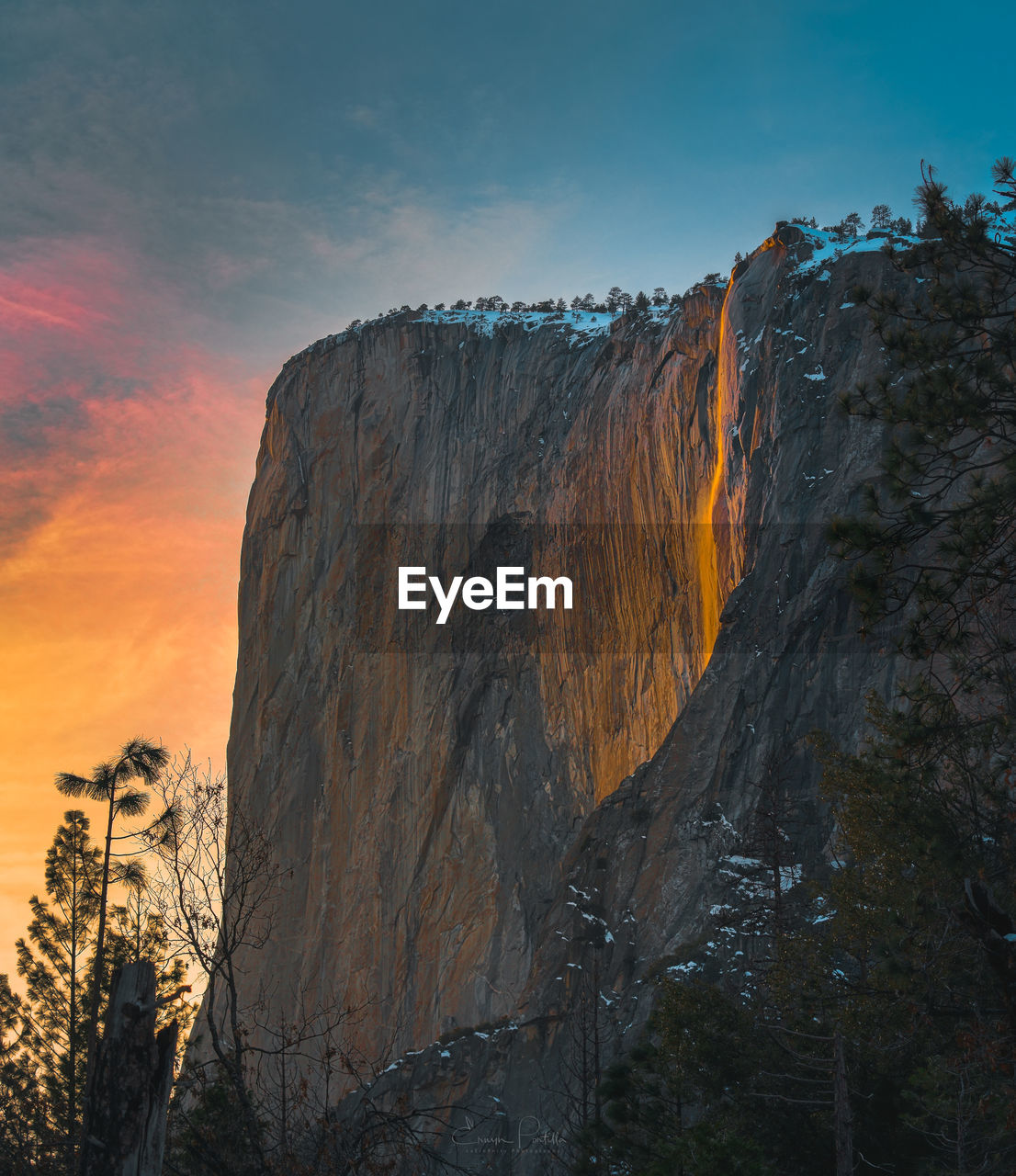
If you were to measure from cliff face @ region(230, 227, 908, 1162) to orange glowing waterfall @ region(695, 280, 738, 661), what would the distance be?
8.5 inches

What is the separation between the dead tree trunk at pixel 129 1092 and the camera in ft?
20.7

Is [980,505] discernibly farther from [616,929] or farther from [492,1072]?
[492,1072]

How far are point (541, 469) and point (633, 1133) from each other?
39799 mm

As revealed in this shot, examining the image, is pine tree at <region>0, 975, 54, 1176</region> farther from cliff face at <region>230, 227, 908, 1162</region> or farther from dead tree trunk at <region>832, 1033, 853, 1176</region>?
cliff face at <region>230, 227, 908, 1162</region>

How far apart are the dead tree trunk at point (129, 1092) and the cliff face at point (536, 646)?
2221cm

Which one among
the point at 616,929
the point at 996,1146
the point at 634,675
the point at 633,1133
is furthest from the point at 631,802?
the point at 996,1146

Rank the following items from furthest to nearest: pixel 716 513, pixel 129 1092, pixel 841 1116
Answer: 1. pixel 716 513
2. pixel 841 1116
3. pixel 129 1092

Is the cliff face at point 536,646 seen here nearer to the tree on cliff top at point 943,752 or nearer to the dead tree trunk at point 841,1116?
the tree on cliff top at point 943,752

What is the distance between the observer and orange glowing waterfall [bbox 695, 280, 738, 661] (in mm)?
39500

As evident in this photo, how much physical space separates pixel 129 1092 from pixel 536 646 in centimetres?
4538

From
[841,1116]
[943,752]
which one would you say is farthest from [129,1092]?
[841,1116]

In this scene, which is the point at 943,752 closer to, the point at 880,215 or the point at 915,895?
the point at 915,895

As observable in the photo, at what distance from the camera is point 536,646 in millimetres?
51625

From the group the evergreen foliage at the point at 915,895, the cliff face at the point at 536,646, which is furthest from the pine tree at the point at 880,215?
the evergreen foliage at the point at 915,895
